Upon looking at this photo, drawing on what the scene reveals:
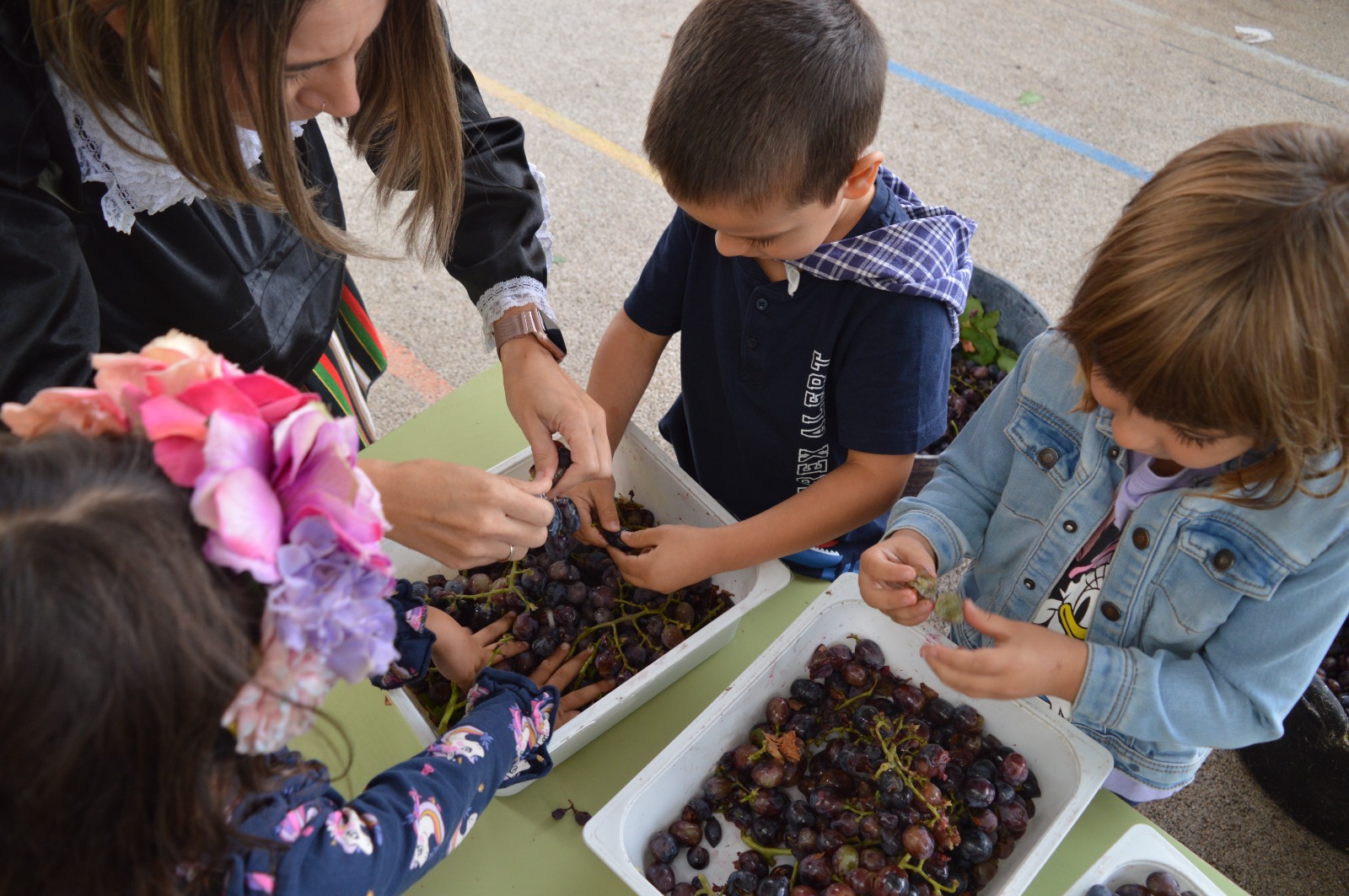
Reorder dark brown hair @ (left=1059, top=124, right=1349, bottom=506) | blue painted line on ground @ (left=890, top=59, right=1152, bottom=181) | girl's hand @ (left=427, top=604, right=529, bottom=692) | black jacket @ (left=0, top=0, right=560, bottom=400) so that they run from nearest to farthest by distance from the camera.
Answer: dark brown hair @ (left=1059, top=124, right=1349, bottom=506), black jacket @ (left=0, top=0, right=560, bottom=400), girl's hand @ (left=427, top=604, right=529, bottom=692), blue painted line on ground @ (left=890, top=59, right=1152, bottom=181)

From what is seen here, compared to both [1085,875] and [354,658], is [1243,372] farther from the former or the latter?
[354,658]

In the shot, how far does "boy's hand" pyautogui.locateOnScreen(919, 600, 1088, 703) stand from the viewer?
3.31 feet

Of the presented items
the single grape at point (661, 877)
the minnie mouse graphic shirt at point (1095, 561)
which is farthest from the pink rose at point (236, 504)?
the minnie mouse graphic shirt at point (1095, 561)

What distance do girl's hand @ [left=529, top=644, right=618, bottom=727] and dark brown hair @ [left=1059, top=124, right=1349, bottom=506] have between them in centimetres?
75

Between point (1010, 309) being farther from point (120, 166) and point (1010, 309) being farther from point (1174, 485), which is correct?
point (120, 166)

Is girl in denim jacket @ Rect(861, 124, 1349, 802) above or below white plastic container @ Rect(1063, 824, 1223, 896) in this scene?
above

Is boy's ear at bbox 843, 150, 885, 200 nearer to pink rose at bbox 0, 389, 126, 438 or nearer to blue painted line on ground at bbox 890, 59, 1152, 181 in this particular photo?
pink rose at bbox 0, 389, 126, 438

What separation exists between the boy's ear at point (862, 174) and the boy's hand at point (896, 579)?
18.4 inches

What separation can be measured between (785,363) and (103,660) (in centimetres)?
97

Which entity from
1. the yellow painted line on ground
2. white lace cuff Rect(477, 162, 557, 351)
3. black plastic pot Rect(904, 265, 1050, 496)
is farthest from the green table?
the yellow painted line on ground

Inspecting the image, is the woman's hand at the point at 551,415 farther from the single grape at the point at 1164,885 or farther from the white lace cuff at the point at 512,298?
the single grape at the point at 1164,885

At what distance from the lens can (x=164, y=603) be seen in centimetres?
60

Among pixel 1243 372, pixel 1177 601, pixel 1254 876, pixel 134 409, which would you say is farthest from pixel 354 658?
pixel 1254 876

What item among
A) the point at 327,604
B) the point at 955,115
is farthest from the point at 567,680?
the point at 955,115
